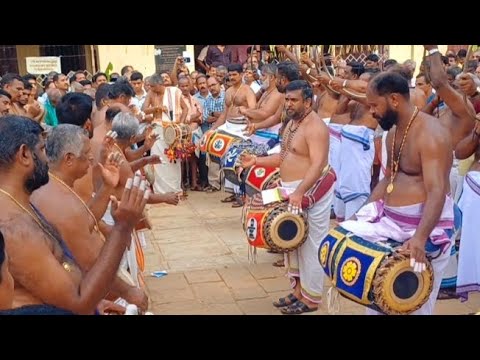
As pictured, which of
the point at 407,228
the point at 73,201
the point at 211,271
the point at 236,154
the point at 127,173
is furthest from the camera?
the point at 236,154

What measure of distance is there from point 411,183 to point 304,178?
3.99 feet

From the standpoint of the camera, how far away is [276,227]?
4.77 metres

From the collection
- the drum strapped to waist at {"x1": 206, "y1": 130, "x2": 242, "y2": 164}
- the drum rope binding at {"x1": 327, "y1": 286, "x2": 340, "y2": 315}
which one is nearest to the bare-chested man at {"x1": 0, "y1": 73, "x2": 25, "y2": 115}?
the drum strapped to waist at {"x1": 206, "y1": 130, "x2": 242, "y2": 164}

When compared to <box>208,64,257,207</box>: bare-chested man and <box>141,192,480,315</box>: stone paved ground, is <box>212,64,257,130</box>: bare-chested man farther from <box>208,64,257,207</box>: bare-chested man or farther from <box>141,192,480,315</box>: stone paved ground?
<box>141,192,480,315</box>: stone paved ground

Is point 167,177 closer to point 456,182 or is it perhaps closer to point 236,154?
point 236,154

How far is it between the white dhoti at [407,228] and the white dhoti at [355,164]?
305 centimetres

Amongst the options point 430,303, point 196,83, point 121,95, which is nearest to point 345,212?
point 121,95

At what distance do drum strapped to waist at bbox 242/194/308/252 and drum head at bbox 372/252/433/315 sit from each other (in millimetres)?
1416

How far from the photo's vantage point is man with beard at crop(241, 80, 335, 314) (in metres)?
4.91

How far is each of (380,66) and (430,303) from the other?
20.5 feet

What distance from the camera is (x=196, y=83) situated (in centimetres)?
1075

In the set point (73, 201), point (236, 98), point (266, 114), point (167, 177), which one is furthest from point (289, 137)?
point (167, 177)

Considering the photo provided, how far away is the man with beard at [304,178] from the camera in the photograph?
491 cm
